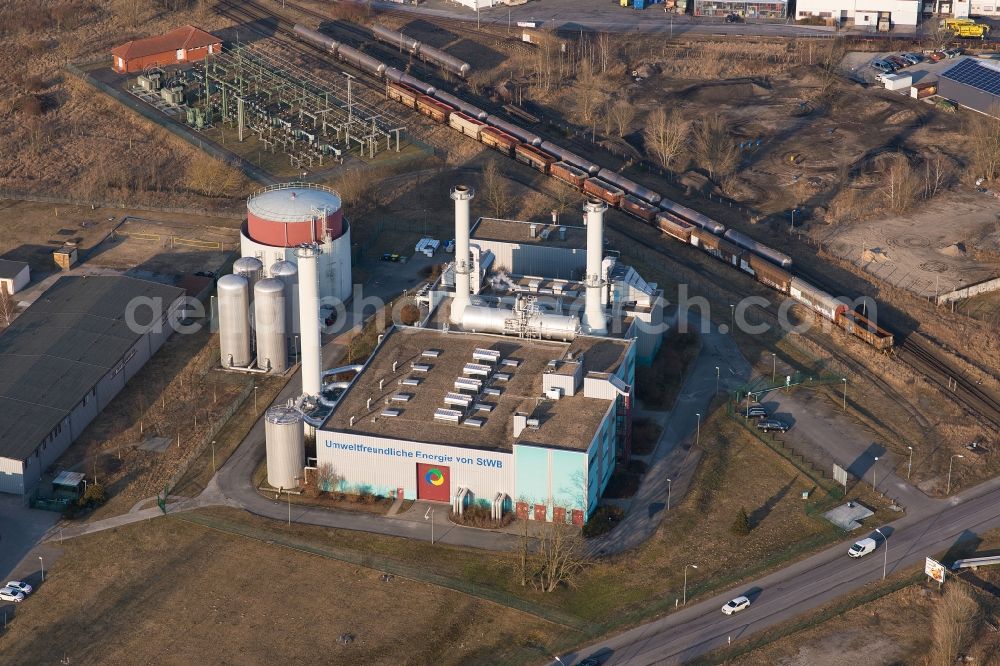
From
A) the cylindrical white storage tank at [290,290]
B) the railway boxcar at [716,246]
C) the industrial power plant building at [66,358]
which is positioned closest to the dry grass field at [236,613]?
the industrial power plant building at [66,358]

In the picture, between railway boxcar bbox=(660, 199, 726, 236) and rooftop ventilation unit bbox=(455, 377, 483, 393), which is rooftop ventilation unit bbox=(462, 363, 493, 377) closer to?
rooftop ventilation unit bbox=(455, 377, 483, 393)

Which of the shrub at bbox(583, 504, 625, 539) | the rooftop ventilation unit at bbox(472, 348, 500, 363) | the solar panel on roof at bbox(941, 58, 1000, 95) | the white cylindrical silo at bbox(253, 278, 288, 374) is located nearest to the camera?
the shrub at bbox(583, 504, 625, 539)

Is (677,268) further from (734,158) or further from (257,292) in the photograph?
(257,292)

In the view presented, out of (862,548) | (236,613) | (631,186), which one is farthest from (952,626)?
(631,186)

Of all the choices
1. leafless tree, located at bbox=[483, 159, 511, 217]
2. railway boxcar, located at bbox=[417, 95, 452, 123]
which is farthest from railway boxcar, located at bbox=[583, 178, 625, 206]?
railway boxcar, located at bbox=[417, 95, 452, 123]

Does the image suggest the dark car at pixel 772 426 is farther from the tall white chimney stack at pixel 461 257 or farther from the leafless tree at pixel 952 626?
the tall white chimney stack at pixel 461 257

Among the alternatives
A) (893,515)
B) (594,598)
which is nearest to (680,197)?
(893,515)

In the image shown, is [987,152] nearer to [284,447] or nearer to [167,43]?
[284,447]
